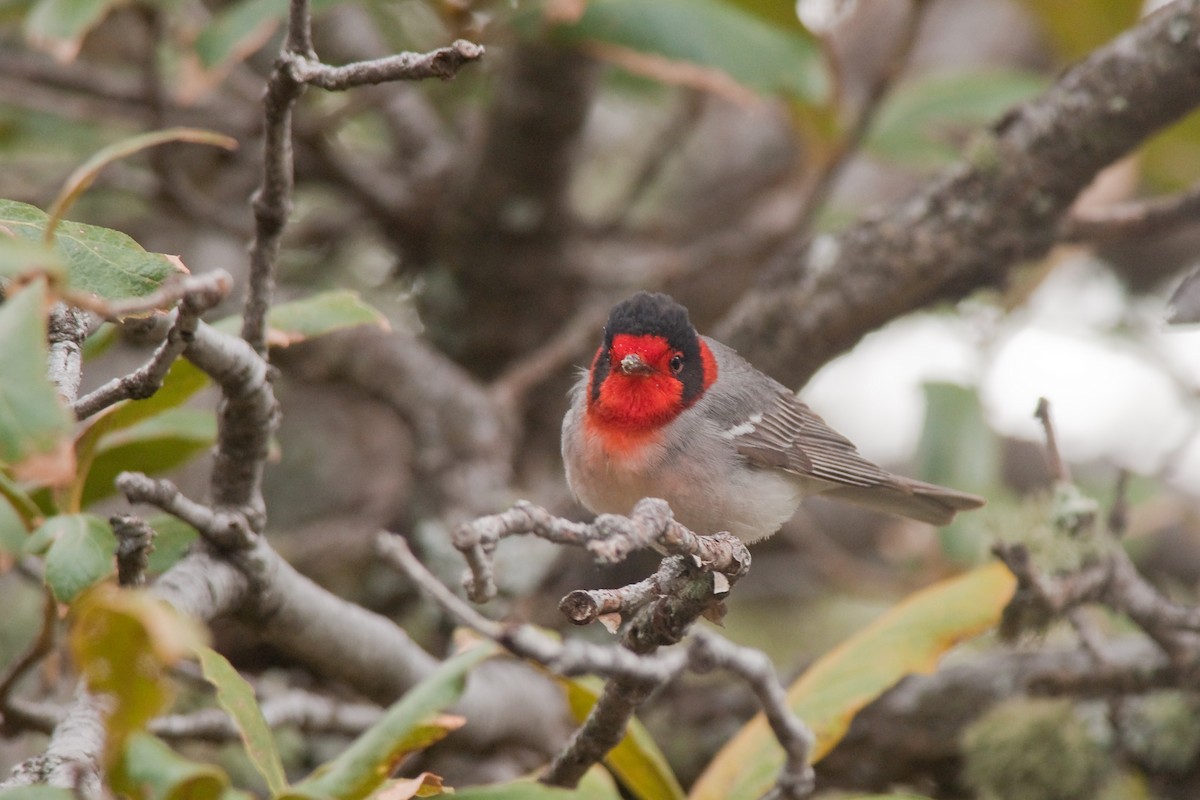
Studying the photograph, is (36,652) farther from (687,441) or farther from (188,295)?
(687,441)

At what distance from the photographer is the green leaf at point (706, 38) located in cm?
394

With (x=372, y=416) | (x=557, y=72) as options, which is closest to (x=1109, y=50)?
(x=557, y=72)

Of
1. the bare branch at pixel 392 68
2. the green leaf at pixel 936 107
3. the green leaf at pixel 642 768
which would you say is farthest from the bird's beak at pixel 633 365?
the green leaf at pixel 936 107

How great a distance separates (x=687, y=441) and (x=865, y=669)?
81 centimetres

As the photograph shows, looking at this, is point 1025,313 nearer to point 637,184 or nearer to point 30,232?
point 637,184

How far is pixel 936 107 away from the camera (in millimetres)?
4746

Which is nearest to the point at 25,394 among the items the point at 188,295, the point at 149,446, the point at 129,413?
the point at 188,295

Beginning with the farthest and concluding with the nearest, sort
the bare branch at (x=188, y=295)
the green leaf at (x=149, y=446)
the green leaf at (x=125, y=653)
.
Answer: the green leaf at (x=149, y=446)
the bare branch at (x=188, y=295)
the green leaf at (x=125, y=653)

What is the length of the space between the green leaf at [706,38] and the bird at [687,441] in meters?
1.09

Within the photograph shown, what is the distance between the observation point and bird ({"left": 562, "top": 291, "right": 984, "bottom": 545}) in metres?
3.03

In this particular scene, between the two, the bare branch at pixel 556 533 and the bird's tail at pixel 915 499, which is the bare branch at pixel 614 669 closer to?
the bare branch at pixel 556 533

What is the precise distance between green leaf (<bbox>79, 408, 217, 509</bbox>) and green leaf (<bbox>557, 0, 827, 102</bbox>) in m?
1.99

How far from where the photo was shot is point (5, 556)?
A: 79.4 inches

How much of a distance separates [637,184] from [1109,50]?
7.81ft
